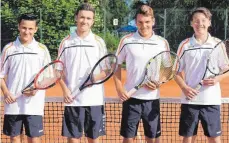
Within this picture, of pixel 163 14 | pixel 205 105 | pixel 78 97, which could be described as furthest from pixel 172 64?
pixel 163 14

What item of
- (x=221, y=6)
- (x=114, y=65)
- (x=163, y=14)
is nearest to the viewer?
(x=114, y=65)

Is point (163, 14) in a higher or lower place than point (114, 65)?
higher

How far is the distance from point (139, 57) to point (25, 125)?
3.06ft

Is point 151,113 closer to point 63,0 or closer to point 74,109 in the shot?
point 74,109

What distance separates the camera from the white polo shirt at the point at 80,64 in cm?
288

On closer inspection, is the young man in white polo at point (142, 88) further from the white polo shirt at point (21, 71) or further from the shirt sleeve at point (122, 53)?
the white polo shirt at point (21, 71)

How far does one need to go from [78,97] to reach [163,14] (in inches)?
385

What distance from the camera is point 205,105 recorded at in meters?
2.90

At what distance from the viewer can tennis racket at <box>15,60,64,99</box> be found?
285 centimetres

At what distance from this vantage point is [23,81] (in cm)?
291

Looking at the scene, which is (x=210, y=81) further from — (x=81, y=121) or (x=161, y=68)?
(x=81, y=121)

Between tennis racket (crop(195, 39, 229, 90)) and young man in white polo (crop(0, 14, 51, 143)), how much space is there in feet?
3.72

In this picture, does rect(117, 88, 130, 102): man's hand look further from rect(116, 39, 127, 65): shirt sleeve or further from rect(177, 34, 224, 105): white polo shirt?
rect(177, 34, 224, 105): white polo shirt

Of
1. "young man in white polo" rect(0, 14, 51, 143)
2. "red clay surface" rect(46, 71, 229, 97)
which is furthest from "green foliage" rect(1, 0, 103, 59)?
"young man in white polo" rect(0, 14, 51, 143)
